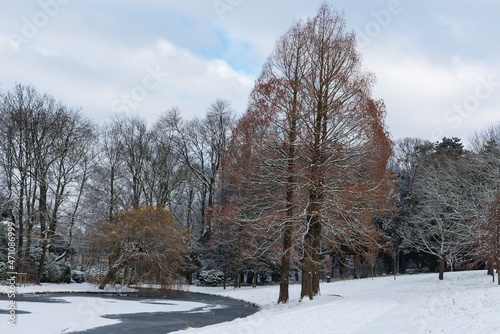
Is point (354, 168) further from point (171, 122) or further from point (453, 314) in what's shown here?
point (171, 122)

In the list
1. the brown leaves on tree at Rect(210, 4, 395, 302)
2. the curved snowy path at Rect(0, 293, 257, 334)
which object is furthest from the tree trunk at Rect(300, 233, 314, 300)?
the curved snowy path at Rect(0, 293, 257, 334)

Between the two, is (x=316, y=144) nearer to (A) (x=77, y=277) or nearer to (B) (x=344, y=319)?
(B) (x=344, y=319)

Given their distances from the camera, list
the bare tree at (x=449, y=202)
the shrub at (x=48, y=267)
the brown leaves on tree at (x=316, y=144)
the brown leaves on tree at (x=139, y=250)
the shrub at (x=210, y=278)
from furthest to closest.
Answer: the shrub at (x=210, y=278)
the bare tree at (x=449, y=202)
the shrub at (x=48, y=267)
the brown leaves on tree at (x=139, y=250)
the brown leaves on tree at (x=316, y=144)

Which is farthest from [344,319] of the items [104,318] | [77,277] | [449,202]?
[77,277]

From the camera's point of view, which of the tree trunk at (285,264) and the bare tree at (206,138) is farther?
the bare tree at (206,138)

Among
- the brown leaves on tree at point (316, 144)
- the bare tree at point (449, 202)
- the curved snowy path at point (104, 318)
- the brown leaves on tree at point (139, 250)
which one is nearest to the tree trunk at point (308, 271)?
the brown leaves on tree at point (316, 144)

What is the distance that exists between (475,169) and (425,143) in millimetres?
20368

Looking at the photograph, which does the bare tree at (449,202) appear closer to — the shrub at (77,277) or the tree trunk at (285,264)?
the tree trunk at (285,264)

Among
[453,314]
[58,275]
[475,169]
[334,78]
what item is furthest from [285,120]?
[58,275]

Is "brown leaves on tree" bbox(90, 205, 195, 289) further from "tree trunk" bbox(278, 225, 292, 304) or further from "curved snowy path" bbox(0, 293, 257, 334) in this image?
"tree trunk" bbox(278, 225, 292, 304)

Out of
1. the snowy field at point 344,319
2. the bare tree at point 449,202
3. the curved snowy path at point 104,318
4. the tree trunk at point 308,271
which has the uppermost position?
the bare tree at point 449,202

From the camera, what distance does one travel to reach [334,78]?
17562 millimetres

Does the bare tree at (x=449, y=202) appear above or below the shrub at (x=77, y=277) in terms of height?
above

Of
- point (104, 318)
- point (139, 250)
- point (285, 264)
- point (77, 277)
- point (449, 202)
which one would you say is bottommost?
point (104, 318)
